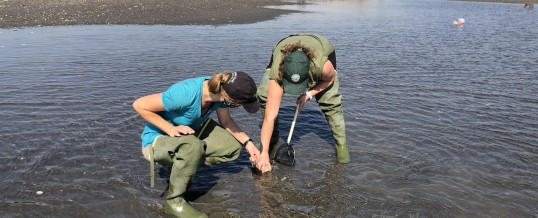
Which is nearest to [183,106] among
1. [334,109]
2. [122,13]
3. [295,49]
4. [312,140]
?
[295,49]

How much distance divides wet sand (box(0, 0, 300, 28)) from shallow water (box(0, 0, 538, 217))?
29.1 ft

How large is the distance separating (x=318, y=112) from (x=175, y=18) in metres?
18.3

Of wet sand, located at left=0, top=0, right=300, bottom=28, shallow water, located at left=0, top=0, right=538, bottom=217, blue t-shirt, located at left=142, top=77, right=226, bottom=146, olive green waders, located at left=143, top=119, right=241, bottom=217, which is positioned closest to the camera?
blue t-shirt, located at left=142, top=77, right=226, bottom=146

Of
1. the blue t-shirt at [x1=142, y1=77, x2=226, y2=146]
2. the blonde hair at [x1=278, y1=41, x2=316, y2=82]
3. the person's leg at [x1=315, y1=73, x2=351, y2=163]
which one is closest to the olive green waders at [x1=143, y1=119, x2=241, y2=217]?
the blue t-shirt at [x1=142, y1=77, x2=226, y2=146]

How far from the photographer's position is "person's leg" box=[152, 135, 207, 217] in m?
4.17

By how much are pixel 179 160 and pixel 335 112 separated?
241cm

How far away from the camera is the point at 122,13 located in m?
24.9

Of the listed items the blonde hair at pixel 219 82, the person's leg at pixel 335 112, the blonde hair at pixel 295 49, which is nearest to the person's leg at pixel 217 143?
the blonde hair at pixel 219 82

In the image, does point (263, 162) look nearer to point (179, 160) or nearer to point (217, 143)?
point (217, 143)

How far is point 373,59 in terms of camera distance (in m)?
13.0

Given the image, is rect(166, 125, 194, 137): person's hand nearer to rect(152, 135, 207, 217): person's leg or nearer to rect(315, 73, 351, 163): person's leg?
rect(152, 135, 207, 217): person's leg

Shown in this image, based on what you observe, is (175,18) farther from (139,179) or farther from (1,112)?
(139,179)

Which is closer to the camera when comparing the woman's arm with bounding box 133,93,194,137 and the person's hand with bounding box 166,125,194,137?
the woman's arm with bounding box 133,93,194,137

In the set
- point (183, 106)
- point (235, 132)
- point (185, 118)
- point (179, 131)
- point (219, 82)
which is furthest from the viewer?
point (235, 132)
